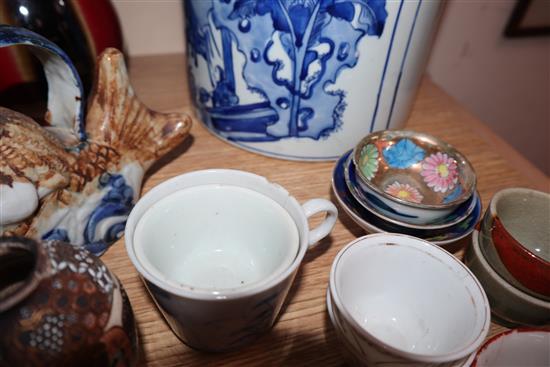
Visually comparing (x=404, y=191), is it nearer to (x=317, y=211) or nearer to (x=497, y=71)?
(x=317, y=211)

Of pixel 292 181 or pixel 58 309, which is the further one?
pixel 292 181

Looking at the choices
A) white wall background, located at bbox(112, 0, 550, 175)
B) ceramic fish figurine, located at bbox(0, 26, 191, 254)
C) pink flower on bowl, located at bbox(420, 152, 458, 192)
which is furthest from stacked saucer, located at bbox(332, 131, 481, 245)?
white wall background, located at bbox(112, 0, 550, 175)

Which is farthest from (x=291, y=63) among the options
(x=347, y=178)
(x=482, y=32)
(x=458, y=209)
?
(x=482, y=32)

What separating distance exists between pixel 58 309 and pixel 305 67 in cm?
35

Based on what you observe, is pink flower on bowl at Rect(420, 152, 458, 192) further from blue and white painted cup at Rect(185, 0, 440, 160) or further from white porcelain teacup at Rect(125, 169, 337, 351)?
white porcelain teacup at Rect(125, 169, 337, 351)

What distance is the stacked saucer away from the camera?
45 centimetres

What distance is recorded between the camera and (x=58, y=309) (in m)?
0.27

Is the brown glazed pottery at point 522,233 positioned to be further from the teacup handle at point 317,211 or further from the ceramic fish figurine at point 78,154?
the ceramic fish figurine at point 78,154

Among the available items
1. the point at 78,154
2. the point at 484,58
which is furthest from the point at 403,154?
the point at 484,58

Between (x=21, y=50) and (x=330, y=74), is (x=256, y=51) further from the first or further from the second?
(x=21, y=50)

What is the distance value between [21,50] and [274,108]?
29 cm

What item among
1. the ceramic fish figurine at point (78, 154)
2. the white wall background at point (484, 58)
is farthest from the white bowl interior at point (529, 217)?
the white wall background at point (484, 58)

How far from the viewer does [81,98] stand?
44 centimetres

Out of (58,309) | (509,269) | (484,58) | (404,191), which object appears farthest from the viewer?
(484,58)
